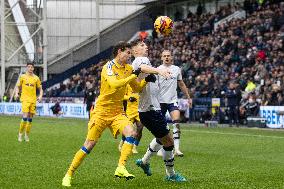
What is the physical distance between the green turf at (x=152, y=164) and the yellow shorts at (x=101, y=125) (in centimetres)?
86

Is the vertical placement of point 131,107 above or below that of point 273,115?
above

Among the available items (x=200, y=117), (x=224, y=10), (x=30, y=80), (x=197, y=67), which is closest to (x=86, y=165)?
(x=30, y=80)

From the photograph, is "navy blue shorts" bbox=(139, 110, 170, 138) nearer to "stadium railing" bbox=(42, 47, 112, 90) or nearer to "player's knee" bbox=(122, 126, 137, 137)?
"player's knee" bbox=(122, 126, 137, 137)

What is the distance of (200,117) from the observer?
39.0 metres

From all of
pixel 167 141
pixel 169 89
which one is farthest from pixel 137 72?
pixel 169 89

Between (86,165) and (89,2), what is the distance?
5233 cm

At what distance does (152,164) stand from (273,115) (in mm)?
17778

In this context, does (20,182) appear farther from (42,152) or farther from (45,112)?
(45,112)

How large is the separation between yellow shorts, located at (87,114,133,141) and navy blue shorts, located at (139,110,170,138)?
2.31 feet

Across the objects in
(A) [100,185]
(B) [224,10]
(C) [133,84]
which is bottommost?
(A) [100,185]

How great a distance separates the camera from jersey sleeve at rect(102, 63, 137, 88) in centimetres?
1211

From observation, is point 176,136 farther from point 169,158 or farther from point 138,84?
point 138,84

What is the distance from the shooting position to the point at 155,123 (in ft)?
43.5

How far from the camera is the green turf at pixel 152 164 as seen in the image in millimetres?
12812
